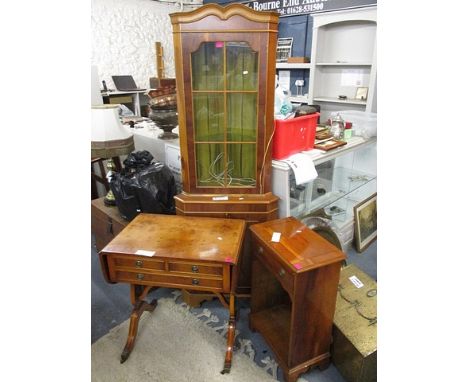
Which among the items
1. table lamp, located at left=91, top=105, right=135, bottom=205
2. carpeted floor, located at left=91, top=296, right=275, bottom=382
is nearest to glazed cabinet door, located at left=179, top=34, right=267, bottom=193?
table lamp, located at left=91, top=105, right=135, bottom=205

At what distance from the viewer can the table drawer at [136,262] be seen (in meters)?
1.28

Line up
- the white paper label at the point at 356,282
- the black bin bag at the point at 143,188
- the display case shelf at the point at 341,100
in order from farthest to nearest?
the display case shelf at the point at 341,100 < the black bin bag at the point at 143,188 < the white paper label at the point at 356,282

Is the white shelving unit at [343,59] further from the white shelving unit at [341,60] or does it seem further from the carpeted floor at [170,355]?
the carpeted floor at [170,355]

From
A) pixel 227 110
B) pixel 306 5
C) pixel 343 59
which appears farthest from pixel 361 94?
pixel 227 110

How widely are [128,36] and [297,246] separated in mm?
5578

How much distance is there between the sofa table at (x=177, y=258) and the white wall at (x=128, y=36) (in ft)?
15.8

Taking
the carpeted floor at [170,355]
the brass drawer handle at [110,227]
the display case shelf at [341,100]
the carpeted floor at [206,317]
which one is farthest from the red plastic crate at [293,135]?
the display case shelf at [341,100]

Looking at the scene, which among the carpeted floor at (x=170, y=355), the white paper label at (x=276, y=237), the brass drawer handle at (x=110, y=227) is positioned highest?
the white paper label at (x=276, y=237)

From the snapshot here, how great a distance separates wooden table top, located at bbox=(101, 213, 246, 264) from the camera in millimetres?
1257
